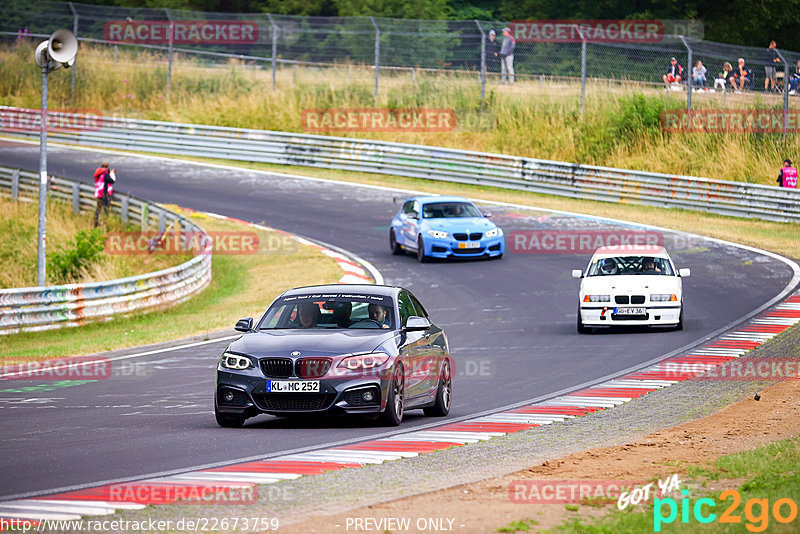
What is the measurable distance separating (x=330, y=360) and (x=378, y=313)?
1.21m

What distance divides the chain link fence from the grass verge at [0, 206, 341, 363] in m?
11.9

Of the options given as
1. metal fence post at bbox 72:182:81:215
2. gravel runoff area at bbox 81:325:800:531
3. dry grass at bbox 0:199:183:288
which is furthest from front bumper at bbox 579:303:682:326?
metal fence post at bbox 72:182:81:215

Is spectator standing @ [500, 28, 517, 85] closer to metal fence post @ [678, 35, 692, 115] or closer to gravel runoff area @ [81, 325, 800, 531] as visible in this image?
metal fence post @ [678, 35, 692, 115]

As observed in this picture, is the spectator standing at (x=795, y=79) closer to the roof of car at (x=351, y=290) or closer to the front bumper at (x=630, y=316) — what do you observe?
the front bumper at (x=630, y=316)

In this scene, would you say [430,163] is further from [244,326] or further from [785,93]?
[244,326]

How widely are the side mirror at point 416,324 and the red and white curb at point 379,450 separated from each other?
978 millimetres

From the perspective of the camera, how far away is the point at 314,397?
437 inches

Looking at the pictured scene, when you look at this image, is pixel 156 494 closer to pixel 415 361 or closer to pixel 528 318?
pixel 415 361

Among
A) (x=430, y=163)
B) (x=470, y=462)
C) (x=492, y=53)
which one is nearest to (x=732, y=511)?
(x=470, y=462)

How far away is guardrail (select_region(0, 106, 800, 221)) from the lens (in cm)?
3534

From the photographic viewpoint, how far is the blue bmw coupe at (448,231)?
28312 mm

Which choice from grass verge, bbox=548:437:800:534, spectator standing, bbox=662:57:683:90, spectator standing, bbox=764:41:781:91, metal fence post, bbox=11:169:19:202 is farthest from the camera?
spectator standing, bbox=662:57:683:90

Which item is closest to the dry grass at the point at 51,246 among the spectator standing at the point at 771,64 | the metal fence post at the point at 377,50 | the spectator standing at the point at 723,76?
the metal fence post at the point at 377,50

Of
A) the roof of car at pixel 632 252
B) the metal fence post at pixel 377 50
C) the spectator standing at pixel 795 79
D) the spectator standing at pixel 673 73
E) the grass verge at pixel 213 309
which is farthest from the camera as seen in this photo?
the metal fence post at pixel 377 50
